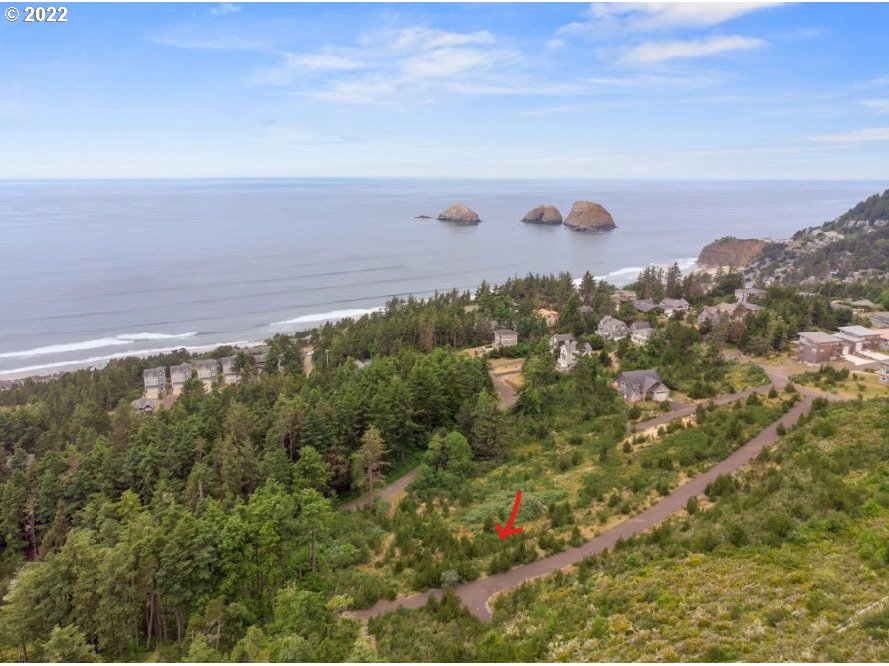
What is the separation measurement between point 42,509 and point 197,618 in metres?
14.7

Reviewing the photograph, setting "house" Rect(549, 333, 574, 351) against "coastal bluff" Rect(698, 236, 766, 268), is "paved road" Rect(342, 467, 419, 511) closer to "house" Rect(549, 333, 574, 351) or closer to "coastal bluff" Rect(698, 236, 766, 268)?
"house" Rect(549, 333, 574, 351)

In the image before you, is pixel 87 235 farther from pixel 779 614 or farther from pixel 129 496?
pixel 779 614

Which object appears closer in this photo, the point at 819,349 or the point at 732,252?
the point at 819,349

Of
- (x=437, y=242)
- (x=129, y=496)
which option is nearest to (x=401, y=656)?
(x=129, y=496)

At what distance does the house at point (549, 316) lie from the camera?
2136 inches

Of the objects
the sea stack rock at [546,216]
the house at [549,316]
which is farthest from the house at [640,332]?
the sea stack rock at [546,216]

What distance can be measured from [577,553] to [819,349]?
28.6 metres

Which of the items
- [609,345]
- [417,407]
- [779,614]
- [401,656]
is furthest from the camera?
[609,345]

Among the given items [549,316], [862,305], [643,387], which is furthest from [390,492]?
[862,305]

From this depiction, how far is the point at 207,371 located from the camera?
163 ft

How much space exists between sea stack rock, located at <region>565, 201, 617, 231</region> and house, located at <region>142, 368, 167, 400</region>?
121 meters

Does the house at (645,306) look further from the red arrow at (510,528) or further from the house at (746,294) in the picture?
the red arrow at (510,528)

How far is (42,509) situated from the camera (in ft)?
84.7

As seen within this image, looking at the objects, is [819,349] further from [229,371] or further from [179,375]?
[179,375]
